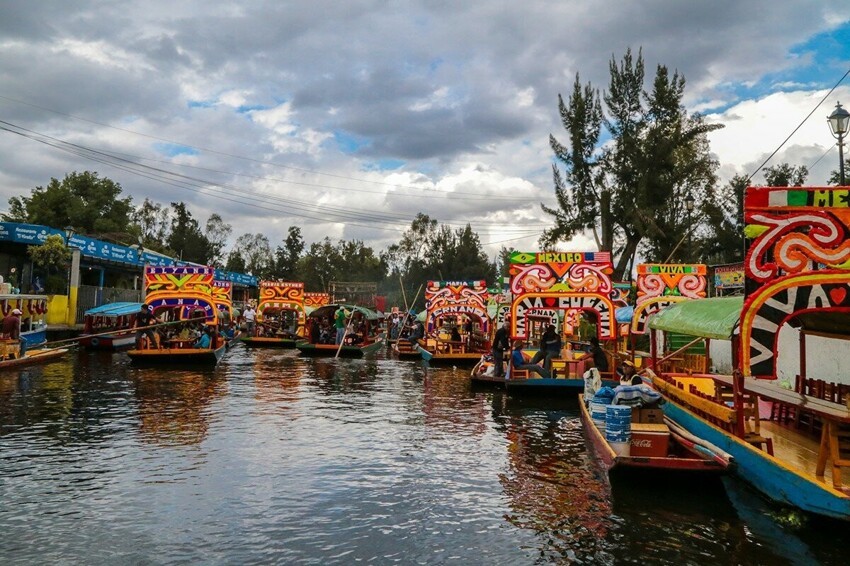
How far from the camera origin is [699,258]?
49875mm

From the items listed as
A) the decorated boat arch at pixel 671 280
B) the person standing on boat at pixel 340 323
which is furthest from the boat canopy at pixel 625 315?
the person standing on boat at pixel 340 323

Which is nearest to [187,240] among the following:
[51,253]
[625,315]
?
[51,253]

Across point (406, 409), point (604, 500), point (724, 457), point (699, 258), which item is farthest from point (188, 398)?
point (699, 258)

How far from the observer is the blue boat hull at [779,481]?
7.09m

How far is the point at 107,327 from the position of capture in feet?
106

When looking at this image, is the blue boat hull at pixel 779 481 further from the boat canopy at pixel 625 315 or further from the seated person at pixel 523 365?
the boat canopy at pixel 625 315

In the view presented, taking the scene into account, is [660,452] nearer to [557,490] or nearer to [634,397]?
[634,397]

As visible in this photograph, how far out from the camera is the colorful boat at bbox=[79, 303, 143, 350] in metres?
29.8

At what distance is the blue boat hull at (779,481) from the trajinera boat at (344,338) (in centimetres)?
2130

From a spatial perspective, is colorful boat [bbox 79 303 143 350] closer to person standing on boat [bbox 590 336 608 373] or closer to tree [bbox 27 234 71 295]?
tree [bbox 27 234 71 295]

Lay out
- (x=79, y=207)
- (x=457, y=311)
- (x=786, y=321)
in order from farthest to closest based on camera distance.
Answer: (x=79, y=207)
(x=457, y=311)
(x=786, y=321)

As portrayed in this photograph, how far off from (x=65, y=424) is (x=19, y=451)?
7.63ft

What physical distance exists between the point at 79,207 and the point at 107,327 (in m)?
26.4

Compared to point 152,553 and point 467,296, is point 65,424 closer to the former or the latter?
point 152,553
